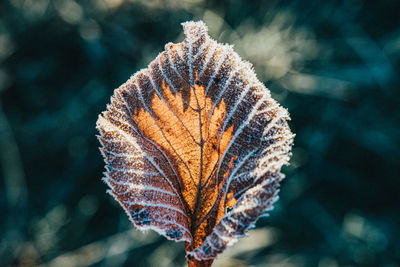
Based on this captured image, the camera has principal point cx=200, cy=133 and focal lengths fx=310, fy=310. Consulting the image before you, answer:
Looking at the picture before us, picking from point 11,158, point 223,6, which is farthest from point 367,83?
point 11,158

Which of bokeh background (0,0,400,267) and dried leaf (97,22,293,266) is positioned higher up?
bokeh background (0,0,400,267)

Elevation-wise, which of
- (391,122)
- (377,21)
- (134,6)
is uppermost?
(134,6)

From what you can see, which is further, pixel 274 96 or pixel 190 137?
pixel 274 96

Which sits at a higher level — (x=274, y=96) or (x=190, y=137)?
(x=274, y=96)

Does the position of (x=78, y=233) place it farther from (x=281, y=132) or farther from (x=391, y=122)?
(x=391, y=122)

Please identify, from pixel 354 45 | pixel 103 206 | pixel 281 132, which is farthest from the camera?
pixel 103 206
